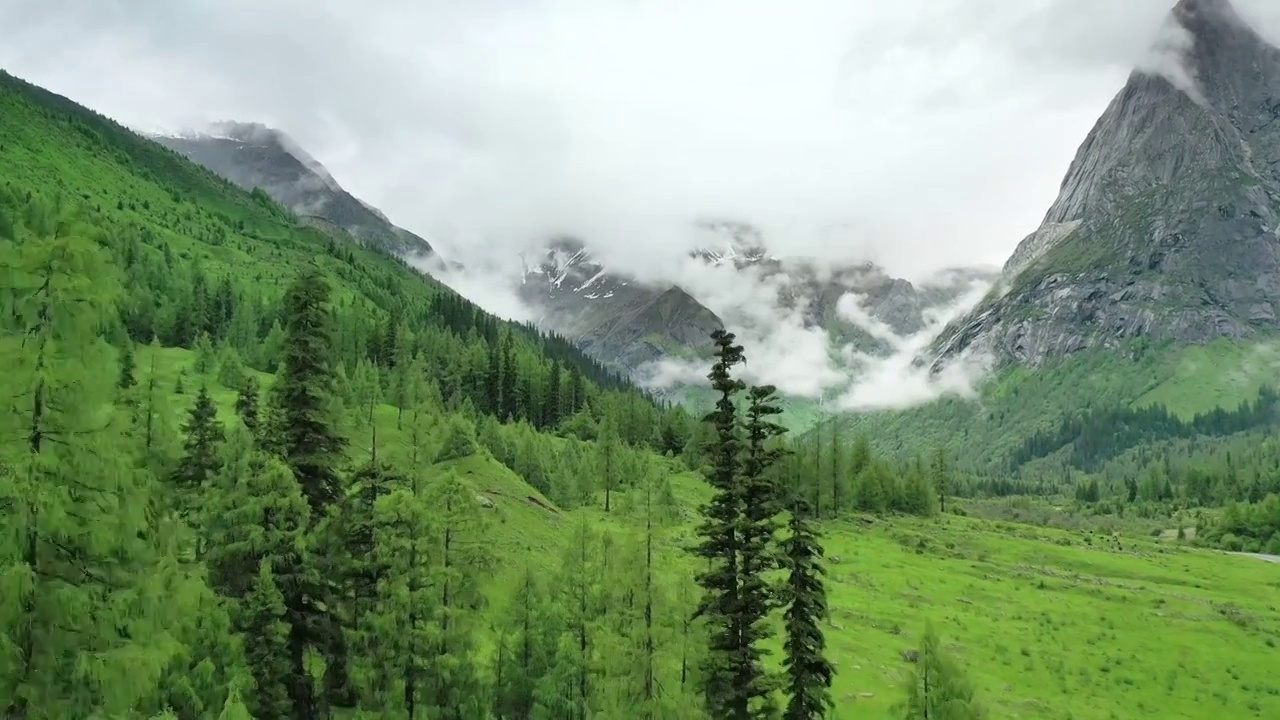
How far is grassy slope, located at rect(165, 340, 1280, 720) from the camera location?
5112 centimetres

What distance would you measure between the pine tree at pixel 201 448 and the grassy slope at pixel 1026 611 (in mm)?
9820

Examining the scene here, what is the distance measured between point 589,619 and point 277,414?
1630 cm

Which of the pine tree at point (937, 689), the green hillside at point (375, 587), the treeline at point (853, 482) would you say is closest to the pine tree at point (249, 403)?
the green hillside at point (375, 587)

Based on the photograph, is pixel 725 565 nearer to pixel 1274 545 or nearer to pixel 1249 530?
pixel 1274 545

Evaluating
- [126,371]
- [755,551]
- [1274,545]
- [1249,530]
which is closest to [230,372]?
[126,371]

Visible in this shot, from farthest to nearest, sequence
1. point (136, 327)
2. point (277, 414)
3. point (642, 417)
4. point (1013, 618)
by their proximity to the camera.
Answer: point (642, 417)
point (136, 327)
point (1013, 618)
point (277, 414)

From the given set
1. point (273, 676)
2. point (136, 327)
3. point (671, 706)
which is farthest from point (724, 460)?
point (136, 327)

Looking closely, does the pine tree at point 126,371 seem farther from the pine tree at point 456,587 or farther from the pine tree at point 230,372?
the pine tree at point 230,372

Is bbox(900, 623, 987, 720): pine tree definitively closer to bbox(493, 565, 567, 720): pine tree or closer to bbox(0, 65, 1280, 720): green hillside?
bbox(0, 65, 1280, 720): green hillside

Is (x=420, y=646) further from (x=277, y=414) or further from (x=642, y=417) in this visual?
(x=642, y=417)

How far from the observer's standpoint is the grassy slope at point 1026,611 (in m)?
51.1

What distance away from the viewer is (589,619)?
→ 3475cm

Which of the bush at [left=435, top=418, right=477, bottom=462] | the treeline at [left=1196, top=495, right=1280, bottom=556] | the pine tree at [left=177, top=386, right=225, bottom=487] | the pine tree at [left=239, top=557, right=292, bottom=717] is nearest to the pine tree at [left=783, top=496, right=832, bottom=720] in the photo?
the pine tree at [left=239, top=557, right=292, bottom=717]

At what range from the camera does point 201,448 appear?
1761 inches
